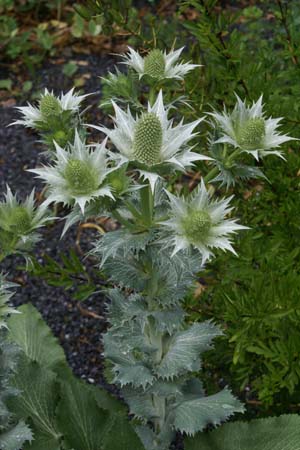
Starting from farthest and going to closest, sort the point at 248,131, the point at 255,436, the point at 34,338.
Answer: the point at 34,338 < the point at 255,436 < the point at 248,131

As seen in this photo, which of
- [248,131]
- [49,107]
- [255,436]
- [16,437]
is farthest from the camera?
[255,436]

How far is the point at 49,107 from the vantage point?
1.55 meters

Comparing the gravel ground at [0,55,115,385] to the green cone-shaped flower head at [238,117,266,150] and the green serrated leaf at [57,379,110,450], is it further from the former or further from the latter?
the green cone-shaped flower head at [238,117,266,150]

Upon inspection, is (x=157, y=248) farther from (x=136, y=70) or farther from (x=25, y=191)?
(x=25, y=191)

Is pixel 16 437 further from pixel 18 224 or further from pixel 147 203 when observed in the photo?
pixel 147 203

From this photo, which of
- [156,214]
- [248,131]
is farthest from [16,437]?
[248,131]

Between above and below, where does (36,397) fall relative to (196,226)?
below

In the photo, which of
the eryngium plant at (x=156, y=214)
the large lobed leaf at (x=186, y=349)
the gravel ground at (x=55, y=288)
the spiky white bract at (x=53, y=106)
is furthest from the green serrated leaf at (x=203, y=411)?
the spiky white bract at (x=53, y=106)

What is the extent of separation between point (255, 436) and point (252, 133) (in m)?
0.95

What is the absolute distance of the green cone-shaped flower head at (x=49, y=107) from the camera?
155cm

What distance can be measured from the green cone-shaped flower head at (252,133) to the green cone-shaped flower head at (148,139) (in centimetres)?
18

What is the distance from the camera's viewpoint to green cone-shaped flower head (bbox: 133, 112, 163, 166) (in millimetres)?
1350

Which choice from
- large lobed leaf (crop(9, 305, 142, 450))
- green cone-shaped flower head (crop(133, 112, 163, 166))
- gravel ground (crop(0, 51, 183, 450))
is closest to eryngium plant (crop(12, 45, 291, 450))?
green cone-shaped flower head (crop(133, 112, 163, 166))

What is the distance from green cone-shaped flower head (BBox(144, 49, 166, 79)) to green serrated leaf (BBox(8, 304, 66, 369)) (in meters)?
1.10
